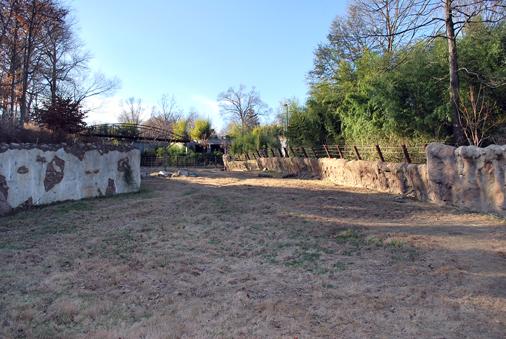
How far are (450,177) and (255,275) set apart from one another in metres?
5.67

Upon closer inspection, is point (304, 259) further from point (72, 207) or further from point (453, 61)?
point (453, 61)

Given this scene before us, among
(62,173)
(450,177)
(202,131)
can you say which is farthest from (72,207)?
(202,131)

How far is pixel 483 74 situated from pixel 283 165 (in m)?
12.4

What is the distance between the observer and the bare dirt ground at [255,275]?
131 inches

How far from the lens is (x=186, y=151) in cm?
4219

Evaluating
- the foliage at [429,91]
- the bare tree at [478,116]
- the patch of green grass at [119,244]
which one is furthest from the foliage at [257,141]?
the patch of green grass at [119,244]

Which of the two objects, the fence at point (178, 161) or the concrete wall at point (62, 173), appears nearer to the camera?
the concrete wall at point (62, 173)

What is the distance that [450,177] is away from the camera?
28.1 feet

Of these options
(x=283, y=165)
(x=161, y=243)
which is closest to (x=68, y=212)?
(x=161, y=243)

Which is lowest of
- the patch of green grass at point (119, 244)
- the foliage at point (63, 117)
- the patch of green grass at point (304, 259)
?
the patch of green grass at point (119, 244)

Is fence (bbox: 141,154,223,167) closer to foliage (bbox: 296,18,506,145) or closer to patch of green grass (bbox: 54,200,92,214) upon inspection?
foliage (bbox: 296,18,506,145)

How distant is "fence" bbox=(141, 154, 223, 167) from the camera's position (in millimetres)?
37906

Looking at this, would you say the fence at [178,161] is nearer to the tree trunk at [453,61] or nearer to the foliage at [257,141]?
the foliage at [257,141]

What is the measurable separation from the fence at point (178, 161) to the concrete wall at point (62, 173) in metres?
25.0
